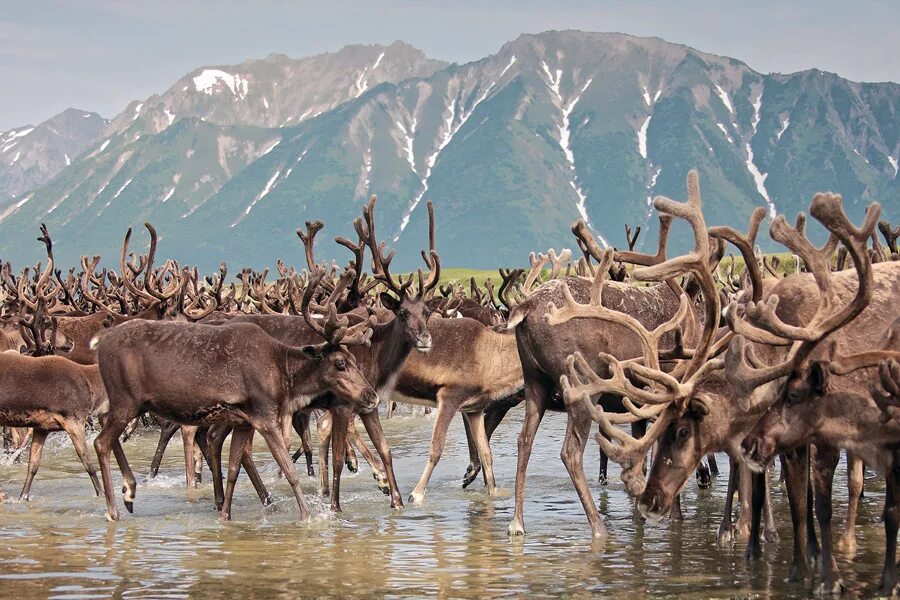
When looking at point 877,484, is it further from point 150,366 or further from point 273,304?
point 273,304

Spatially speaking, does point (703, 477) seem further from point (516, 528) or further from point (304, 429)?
point (304, 429)

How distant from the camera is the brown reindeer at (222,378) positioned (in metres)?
12.1

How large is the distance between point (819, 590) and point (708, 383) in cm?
146

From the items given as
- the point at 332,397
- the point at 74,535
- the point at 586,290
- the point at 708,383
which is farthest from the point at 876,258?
the point at 74,535

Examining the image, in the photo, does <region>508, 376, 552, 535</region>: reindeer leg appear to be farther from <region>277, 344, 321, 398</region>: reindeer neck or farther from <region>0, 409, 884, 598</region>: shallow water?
<region>277, 344, 321, 398</region>: reindeer neck

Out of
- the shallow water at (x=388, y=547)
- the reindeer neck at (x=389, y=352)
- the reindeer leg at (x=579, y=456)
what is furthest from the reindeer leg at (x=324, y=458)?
the reindeer leg at (x=579, y=456)

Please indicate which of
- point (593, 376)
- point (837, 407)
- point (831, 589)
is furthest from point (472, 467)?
point (837, 407)

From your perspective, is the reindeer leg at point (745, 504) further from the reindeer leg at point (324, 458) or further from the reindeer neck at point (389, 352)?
the reindeer leg at point (324, 458)

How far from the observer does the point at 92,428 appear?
21016 mm

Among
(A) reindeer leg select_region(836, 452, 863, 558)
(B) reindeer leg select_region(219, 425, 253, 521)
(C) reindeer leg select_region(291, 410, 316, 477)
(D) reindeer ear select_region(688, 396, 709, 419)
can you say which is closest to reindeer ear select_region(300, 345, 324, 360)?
(B) reindeer leg select_region(219, 425, 253, 521)

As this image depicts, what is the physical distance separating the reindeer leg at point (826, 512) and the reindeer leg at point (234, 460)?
19.1 feet

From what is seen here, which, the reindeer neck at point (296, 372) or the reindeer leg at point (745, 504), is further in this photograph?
the reindeer neck at point (296, 372)

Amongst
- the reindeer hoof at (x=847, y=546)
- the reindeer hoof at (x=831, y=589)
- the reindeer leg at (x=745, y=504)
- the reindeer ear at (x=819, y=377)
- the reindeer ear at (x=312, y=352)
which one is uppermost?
the reindeer ear at (x=312, y=352)

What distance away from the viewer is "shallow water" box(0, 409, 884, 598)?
9.03m
